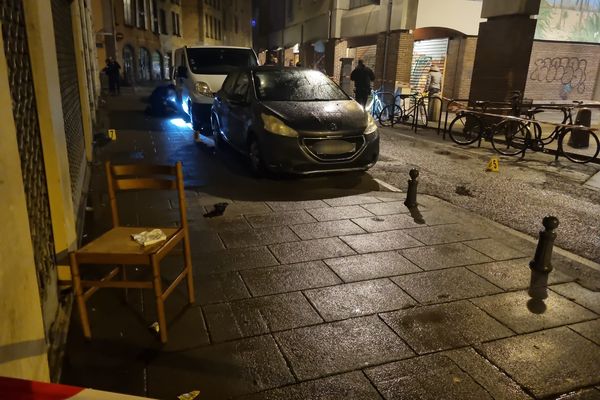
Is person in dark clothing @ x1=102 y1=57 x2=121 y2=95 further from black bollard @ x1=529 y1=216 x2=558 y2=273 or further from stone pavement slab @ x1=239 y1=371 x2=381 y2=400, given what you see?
stone pavement slab @ x1=239 y1=371 x2=381 y2=400

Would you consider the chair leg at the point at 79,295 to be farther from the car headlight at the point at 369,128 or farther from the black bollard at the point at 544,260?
the car headlight at the point at 369,128

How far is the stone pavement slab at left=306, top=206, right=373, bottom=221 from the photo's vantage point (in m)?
5.69

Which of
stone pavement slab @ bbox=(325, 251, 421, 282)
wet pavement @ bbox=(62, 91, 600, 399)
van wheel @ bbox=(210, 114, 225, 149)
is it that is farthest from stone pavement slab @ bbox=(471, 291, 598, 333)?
van wheel @ bbox=(210, 114, 225, 149)

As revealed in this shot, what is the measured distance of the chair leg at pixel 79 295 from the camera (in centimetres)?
284

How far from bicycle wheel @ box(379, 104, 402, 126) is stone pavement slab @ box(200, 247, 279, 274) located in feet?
37.6

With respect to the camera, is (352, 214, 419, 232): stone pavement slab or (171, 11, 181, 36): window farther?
(171, 11, 181, 36): window

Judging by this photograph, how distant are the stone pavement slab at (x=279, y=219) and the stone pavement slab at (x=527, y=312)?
2.38 metres

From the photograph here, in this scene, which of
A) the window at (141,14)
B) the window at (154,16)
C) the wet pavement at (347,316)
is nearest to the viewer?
the wet pavement at (347,316)

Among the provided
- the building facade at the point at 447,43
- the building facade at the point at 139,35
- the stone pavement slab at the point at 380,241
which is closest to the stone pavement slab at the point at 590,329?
the stone pavement slab at the point at 380,241

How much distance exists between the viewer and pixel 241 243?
4820 millimetres

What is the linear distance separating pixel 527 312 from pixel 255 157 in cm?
480

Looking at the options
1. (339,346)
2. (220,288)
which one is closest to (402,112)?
(220,288)

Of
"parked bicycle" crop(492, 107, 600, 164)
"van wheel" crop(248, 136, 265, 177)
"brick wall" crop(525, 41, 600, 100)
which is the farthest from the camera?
"brick wall" crop(525, 41, 600, 100)

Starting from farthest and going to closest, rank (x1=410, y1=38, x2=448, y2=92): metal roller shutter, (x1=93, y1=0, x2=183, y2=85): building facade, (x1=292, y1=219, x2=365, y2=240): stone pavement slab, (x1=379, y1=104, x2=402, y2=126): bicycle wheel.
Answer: (x1=93, y1=0, x2=183, y2=85): building facade
(x1=410, y1=38, x2=448, y2=92): metal roller shutter
(x1=379, y1=104, x2=402, y2=126): bicycle wheel
(x1=292, y1=219, x2=365, y2=240): stone pavement slab
